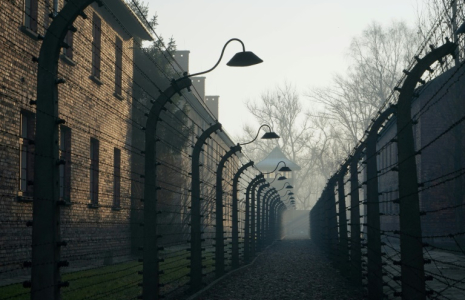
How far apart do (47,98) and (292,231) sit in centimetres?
7384

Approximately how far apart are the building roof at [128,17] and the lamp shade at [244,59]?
9.99m

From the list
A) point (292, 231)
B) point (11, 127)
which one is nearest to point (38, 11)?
point (11, 127)

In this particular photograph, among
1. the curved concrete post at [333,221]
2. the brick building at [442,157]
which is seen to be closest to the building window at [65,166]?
the curved concrete post at [333,221]

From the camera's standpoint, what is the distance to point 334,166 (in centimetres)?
6606

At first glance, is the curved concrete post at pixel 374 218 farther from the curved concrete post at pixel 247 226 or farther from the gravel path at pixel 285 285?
the curved concrete post at pixel 247 226

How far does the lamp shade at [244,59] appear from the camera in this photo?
32.5 ft

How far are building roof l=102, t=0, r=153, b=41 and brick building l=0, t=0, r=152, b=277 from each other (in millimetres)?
32

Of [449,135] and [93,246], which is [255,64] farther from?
[449,135]

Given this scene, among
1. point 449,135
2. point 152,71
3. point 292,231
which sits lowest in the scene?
point 292,231

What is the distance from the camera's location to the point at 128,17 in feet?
70.1

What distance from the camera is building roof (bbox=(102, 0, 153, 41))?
1978 centimetres

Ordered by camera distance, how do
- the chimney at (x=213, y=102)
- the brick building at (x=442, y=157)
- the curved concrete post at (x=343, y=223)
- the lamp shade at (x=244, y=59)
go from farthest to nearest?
the chimney at (x=213, y=102) < the brick building at (x=442, y=157) < the curved concrete post at (x=343, y=223) < the lamp shade at (x=244, y=59)

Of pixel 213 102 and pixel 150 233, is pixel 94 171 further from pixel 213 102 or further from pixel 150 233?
pixel 213 102

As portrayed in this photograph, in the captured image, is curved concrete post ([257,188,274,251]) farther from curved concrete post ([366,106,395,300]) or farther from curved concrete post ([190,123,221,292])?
curved concrete post ([366,106,395,300])
